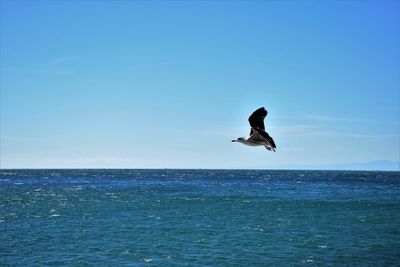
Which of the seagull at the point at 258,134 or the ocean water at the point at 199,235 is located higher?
the seagull at the point at 258,134

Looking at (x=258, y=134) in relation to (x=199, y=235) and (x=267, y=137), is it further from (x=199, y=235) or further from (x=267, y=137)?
(x=199, y=235)

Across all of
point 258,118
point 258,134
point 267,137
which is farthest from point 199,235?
point 267,137

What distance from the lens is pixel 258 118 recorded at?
18.1 ft

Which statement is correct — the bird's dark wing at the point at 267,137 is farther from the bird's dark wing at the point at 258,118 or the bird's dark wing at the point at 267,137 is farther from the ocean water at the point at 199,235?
the ocean water at the point at 199,235

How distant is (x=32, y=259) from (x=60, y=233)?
1079cm

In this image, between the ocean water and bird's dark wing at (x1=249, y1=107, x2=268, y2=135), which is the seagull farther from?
the ocean water

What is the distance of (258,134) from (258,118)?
30cm

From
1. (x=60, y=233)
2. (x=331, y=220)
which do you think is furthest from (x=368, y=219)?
(x=60, y=233)

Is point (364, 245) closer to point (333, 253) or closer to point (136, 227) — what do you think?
point (333, 253)

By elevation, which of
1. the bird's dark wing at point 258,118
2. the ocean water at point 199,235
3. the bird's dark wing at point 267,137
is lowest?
the ocean water at point 199,235

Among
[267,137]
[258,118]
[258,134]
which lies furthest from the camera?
[258,118]

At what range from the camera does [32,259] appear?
29922mm

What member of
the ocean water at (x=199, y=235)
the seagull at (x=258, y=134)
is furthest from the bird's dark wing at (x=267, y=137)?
the ocean water at (x=199, y=235)

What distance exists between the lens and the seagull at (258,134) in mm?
5035
